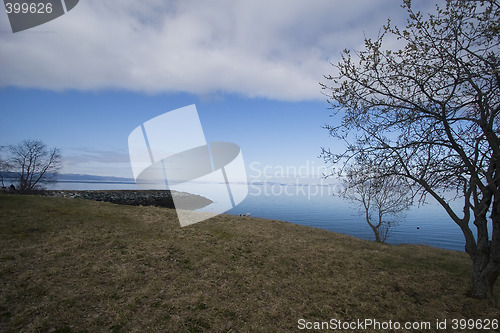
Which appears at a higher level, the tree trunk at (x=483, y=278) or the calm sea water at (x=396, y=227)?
the tree trunk at (x=483, y=278)

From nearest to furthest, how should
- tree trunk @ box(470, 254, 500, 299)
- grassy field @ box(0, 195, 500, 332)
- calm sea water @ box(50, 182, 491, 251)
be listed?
grassy field @ box(0, 195, 500, 332) < tree trunk @ box(470, 254, 500, 299) < calm sea water @ box(50, 182, 491, 251)

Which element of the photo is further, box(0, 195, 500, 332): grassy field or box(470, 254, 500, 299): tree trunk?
box(470, 254, 500, 299): tree trunk

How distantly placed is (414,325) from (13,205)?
88.0 feet

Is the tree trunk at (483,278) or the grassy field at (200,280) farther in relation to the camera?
the tree trunk at (483,278)

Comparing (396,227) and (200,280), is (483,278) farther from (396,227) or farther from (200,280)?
(396,227)

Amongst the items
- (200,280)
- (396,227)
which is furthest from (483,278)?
(396,227)

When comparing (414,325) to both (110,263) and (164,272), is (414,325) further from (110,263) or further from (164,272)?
(110,263)

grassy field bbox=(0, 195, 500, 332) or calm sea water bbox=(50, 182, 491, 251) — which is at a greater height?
grassy field bbox=(0, 195, 500, 332)

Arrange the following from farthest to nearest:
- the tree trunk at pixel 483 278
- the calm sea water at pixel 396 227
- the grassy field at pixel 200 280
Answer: the calm sea water at pixel 396 227 < the tree trunk at pixel 483 278 < the grassy field at pixel 200 280

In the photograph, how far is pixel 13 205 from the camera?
60.2ft

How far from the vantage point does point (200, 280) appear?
31.2 ft

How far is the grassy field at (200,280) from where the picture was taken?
271 inches

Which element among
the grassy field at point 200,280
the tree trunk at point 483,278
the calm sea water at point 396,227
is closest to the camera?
the grassy field at point 200,280

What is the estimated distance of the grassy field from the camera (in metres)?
6.89
